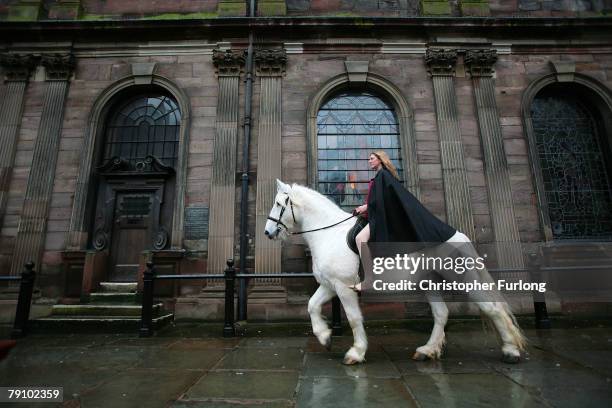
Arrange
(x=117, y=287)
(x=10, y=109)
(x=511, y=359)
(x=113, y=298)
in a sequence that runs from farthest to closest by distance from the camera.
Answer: (x=10, y=109), (x=117, y=287), (x=113, y=298), (x=511, y=359)

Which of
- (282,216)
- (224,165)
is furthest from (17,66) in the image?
(282,216)

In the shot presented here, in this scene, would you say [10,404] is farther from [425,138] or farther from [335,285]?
[425,138]

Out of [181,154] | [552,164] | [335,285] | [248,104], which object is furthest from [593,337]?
[181,154]

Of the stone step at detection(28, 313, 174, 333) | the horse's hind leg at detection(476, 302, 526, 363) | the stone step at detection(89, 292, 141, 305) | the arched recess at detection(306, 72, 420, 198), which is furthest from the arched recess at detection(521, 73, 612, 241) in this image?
the stone step at detection(89, 292, 141, 305)

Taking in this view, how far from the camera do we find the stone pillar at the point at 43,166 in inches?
307

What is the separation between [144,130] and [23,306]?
5.30m

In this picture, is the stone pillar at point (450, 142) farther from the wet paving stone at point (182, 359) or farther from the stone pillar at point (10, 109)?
the stone pillar at point (10, 109)

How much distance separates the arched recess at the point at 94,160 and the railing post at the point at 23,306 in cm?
200

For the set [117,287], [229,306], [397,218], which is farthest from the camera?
[117,287]

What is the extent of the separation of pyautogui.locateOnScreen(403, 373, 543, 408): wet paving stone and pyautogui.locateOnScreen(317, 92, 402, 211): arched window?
5.52 metres

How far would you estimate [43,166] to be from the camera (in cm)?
823

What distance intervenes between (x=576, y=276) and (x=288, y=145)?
758 cm

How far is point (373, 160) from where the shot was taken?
4.35 metres

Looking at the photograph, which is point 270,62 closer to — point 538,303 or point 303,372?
point 303,372
